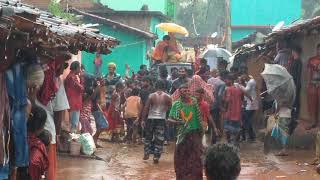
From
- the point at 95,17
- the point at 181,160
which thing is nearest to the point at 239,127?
the point at 181,160

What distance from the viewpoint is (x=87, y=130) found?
13305 millimetres

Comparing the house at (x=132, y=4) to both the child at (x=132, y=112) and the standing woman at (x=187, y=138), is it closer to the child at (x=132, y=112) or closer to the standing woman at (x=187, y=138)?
the child at (x=132, y=112)

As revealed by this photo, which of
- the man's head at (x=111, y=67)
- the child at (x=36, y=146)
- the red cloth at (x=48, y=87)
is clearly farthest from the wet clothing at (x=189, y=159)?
the man's head at (x=111, y=67)

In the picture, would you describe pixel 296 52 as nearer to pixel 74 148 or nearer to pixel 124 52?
pixel 74 148

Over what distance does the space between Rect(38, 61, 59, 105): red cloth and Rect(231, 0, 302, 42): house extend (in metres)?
27.5

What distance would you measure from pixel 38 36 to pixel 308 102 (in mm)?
8921

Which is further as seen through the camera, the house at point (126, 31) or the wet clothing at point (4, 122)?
the house at point (126, 31)

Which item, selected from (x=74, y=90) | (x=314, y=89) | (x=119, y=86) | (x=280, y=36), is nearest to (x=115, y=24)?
(x=119, y=86)

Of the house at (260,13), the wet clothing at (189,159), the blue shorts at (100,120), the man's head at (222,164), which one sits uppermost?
the house at (260,13)

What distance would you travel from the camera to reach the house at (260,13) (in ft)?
112

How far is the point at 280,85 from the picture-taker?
42.3 feet

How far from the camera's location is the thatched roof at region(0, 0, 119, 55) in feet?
17.3

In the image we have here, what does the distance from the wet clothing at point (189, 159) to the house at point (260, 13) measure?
2556 cm

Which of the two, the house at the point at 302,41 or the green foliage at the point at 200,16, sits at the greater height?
the green foliage at the point at 200,16
